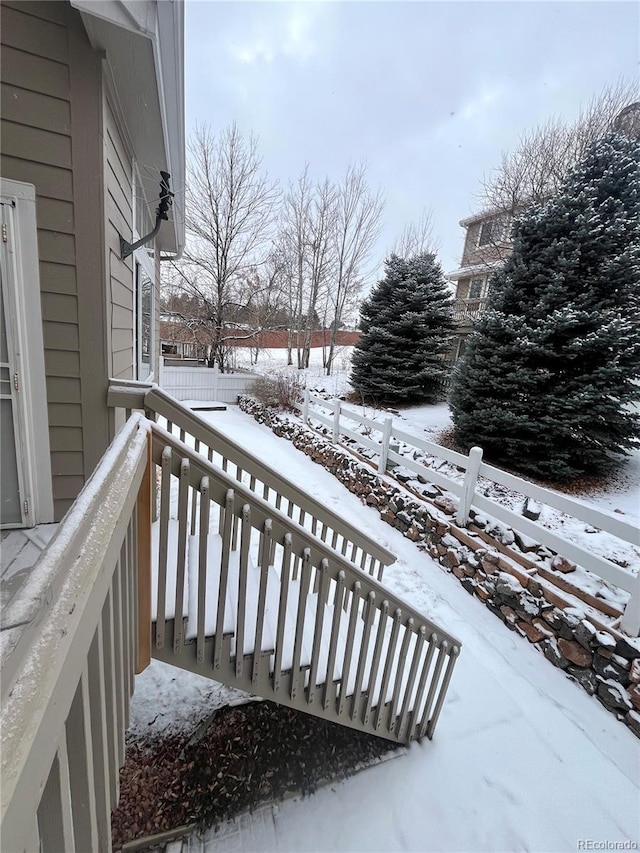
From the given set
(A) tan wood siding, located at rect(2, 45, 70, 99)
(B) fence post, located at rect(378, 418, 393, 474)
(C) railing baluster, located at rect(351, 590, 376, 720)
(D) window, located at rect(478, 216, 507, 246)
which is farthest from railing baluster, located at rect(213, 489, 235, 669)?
(D) window, located at rect(478, 216, 507, 246)

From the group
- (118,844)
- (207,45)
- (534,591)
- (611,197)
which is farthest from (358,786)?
(207,45)

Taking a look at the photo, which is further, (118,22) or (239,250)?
(239,250)

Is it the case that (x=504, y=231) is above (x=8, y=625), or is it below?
above

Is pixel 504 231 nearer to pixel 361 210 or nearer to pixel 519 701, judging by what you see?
pixel 361 210

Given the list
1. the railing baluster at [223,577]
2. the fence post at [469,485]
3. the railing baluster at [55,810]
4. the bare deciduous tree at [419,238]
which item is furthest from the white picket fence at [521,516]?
the bare deciduous tree at [419,238]

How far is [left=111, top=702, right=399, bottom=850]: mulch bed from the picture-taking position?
1746 mm

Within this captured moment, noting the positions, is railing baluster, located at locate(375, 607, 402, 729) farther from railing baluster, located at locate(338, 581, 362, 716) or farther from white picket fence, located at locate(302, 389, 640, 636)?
white picket fence, located at locate(302, 389, 640, 636)

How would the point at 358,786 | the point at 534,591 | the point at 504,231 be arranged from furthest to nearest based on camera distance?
the point at 504,231, the point at 534,591, the point at 358,786

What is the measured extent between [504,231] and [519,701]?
11.8 metres

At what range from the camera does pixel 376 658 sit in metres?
1.94

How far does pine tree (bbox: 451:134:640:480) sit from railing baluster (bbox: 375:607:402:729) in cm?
412

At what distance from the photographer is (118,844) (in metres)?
1.60

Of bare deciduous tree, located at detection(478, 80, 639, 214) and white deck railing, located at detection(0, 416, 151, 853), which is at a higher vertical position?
bare deciduous tree, located at detection(478, 80, 639, 214)

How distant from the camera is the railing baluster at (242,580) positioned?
141 cm
